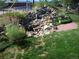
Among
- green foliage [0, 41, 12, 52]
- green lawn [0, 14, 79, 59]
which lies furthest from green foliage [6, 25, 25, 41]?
green lawn [0, 14, 79, 59]

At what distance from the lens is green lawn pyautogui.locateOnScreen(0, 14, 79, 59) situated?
12720mm

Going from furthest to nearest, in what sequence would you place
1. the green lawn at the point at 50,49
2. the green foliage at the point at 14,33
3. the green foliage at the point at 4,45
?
the green foliage at the point at 14,33 < the green foliage at the point at 4,45 < the green lawn at the point at 50,49

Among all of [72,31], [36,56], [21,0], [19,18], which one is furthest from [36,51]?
[21,0]

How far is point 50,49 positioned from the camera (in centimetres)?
1330

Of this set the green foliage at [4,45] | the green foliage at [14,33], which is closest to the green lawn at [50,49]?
the green foliage at [4,45]

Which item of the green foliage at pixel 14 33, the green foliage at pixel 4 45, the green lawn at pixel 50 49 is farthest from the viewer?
the green foliage at pixel 14 33

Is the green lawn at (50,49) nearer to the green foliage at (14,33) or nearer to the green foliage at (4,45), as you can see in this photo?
the green foliage at (4,45)

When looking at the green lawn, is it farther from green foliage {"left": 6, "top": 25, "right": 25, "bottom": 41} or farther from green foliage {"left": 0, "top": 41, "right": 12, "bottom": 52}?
green foliage {"left": 6, "top": 25, "right": 25, "bottom": 41}

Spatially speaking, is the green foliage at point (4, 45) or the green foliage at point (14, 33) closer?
the green foliage at point (4, 45)

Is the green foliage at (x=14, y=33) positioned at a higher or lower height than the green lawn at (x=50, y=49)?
higher

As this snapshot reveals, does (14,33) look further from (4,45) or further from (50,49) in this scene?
(50,49)

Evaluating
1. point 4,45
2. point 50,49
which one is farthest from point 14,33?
point 50,49

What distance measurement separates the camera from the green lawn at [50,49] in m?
12.7

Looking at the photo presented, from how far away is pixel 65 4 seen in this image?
30562 millimetres
